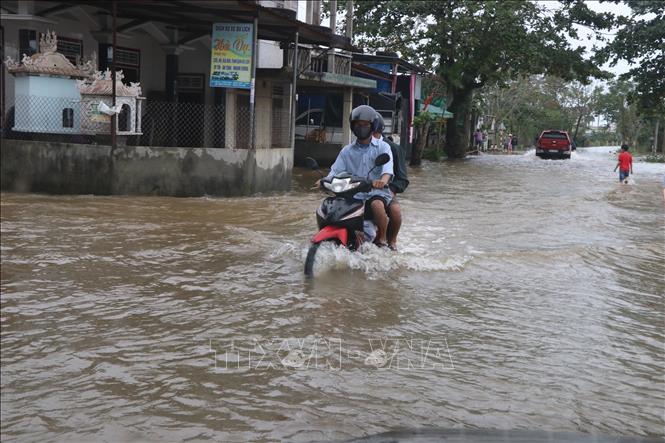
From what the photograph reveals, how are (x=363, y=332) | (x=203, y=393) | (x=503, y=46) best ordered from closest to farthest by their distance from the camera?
(x=203, y=393), (x=363, y=332), (x=503, y=46)

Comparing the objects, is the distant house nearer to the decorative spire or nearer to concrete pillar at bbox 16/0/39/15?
concrete pillar at bbox 16/0/39/15

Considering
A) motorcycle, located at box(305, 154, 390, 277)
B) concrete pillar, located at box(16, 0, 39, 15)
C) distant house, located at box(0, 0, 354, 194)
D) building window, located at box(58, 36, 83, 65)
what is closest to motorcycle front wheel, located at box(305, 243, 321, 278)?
motorcycle, located at box(305, 154, 390, 277)

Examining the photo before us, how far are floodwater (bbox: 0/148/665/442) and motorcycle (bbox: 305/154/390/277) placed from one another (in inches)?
7.3

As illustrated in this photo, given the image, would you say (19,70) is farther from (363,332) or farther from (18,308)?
(363,332)

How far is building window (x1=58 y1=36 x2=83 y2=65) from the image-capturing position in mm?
15383

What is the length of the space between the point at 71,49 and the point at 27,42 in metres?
1.62

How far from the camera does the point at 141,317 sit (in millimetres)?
5363

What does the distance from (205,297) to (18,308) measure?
1.46 m

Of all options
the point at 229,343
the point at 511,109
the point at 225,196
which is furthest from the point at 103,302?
the point at 511,109

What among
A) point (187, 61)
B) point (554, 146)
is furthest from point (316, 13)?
point (554, 146)

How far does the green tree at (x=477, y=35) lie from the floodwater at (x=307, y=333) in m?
21.0

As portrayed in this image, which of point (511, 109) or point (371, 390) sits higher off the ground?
point (511, 109)

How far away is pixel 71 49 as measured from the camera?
1564cm

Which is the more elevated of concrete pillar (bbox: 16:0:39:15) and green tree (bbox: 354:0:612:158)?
green tree (bbox: 354:0:612:158)
